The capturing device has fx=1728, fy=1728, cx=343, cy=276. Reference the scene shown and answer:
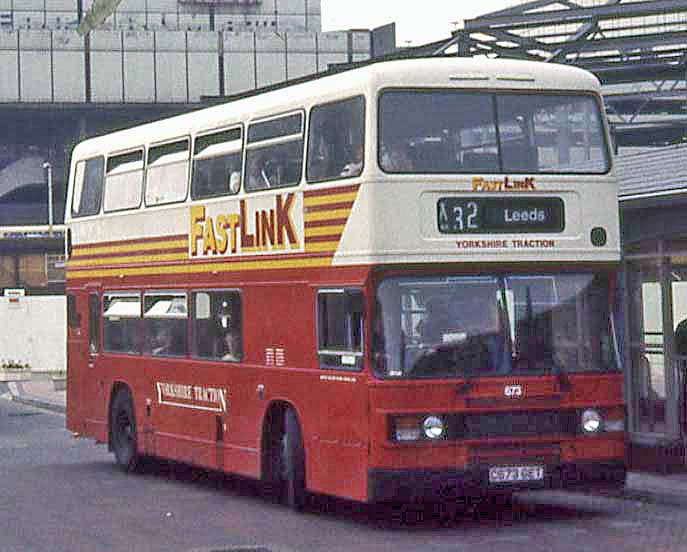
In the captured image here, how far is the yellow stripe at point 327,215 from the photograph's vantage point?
51.3 ft

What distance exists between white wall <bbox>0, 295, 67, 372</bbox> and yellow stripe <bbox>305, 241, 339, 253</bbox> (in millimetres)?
42060

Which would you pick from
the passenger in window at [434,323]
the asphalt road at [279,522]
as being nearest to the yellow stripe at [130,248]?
the asphalt road at [279,522]

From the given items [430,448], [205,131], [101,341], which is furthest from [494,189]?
[101,341]

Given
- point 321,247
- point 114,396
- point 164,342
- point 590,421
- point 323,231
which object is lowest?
point 590,421

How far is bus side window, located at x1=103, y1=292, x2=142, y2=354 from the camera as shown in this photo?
70.4 ft

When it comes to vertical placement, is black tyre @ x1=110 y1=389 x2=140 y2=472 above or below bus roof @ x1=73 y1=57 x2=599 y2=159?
below

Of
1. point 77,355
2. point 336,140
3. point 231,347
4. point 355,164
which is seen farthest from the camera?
point 77,355

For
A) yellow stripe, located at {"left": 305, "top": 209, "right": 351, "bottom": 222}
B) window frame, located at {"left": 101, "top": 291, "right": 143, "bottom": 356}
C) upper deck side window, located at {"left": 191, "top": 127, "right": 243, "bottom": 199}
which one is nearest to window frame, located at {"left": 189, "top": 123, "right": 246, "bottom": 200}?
upper deck side window, located at {"left": 191, "top": 127, "right": 243, "bottom": 199}

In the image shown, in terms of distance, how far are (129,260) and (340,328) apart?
20.8 ft

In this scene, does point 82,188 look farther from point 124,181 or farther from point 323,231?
point 323,231

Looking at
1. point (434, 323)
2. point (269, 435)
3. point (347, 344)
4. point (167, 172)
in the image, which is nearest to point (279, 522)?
point (269, 435)

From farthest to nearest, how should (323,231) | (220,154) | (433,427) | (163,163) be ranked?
(163,163) → (220,154) → (323,231) → (433,427)

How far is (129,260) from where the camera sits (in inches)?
846

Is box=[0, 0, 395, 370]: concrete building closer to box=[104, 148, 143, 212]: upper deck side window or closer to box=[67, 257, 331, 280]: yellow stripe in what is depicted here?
box=[67, 257, 331, 280]: yellow stripe
